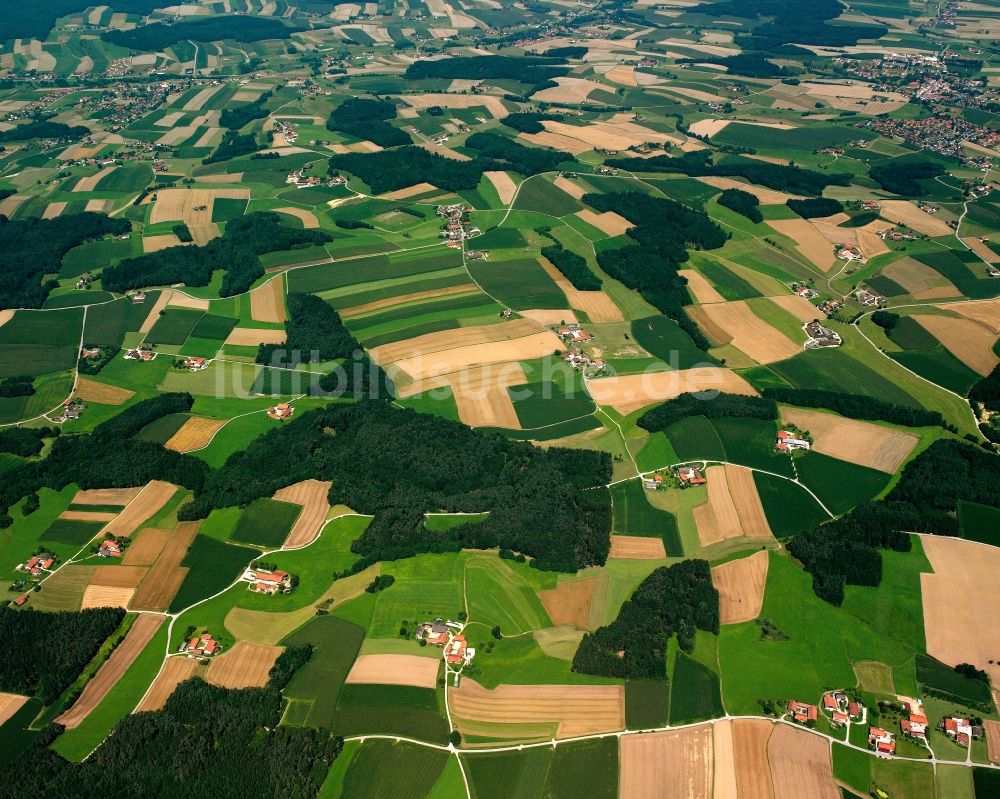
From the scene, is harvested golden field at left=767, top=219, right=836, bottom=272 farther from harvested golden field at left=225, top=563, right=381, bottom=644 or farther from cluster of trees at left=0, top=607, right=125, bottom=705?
cluster of trees at left=0, top=607, right=125, bottom=705

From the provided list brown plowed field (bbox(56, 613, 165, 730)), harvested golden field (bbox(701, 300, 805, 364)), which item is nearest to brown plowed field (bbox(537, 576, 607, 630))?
brown plowed field (bbox(56, 613, 165, 730))

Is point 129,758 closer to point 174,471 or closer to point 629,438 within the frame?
point 174,471

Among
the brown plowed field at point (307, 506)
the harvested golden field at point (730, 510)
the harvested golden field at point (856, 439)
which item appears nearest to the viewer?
the harvested golden field at point (730, 510)

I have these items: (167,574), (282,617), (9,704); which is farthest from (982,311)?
(9,704)

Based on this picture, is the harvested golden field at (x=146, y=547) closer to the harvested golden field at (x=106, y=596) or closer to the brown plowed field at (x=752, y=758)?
the harvested golden field at (x=106, y=596)

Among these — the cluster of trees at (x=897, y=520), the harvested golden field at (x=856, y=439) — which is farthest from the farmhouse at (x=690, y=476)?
the harvested golden field at (x=856, y=439)

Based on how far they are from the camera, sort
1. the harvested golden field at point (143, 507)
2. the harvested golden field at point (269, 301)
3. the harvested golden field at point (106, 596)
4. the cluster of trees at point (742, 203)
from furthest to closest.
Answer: the cluster of trees at point (742, 203) < the harvested golden field at point (269, 301) < the harvested golden field at point (143, 507) < the harvested golden field at point (106, 596)

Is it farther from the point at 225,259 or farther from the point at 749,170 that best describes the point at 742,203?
the point at 225,259
